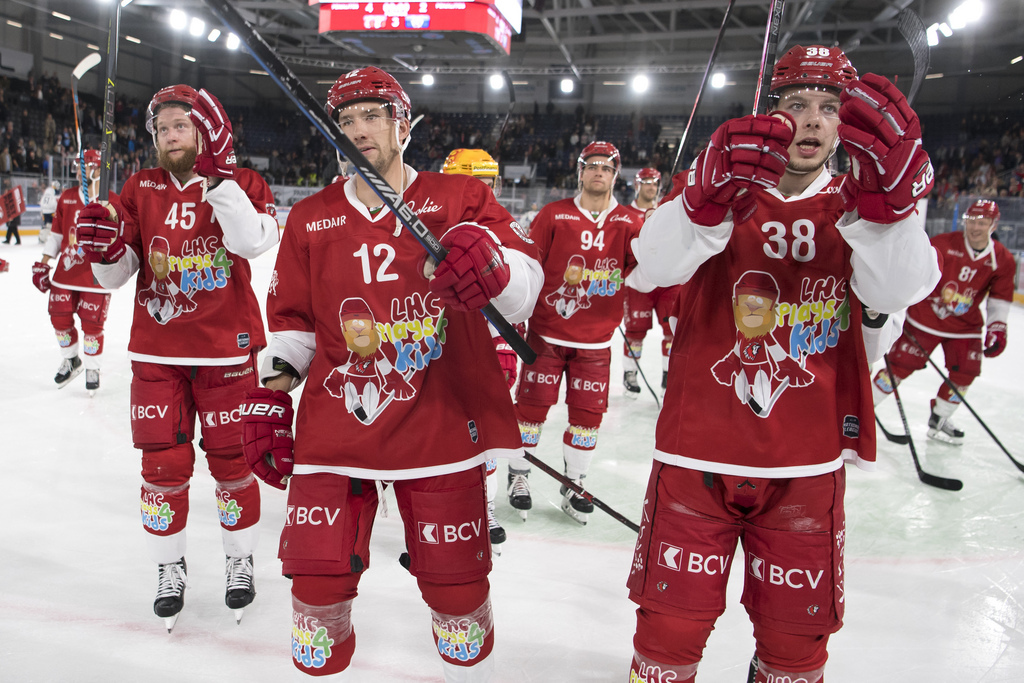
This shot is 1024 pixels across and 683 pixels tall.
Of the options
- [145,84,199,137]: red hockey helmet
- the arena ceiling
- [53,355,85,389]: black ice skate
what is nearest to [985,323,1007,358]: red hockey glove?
[145,84,199,137]: red hockey helmet

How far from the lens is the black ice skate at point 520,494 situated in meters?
3.50

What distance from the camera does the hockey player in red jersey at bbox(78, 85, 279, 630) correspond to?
2.45 meters

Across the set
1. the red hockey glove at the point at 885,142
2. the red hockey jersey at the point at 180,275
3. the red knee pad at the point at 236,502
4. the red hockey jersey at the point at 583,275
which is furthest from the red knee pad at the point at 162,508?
the red hockey glove at the point at 885,142

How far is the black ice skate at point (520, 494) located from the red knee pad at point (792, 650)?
79.5 inches

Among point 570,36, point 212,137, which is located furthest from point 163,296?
point 570,36

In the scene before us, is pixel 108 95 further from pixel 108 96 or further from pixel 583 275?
pixel 583 275

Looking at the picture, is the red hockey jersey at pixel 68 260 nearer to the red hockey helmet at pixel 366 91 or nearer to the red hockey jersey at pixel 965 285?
the red hockey helmet at pixel 366 91

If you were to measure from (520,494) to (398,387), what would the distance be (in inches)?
77.1

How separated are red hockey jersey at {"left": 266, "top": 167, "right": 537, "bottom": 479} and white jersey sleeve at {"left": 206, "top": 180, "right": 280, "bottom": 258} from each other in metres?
0.59

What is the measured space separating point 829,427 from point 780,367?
0.17 metres

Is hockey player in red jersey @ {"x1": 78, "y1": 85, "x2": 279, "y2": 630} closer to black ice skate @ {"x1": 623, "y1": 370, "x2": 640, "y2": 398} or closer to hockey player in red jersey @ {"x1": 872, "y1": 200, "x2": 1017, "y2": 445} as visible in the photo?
black ice skate @ {"x1": 623, "y1": 370, "x2": 640, "y2": 398}

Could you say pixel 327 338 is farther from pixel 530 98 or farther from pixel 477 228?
pixel 530 98

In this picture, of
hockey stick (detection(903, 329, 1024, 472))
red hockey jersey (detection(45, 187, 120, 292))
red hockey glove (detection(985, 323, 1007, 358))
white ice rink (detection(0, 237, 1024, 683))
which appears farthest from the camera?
red hockey jersey (detection(45, 187, 120, 292))

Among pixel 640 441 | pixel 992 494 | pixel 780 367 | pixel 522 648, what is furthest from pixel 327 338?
pixel 992 494
